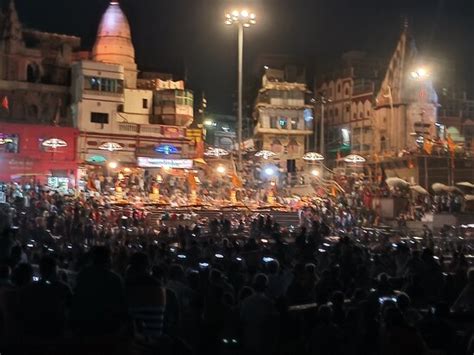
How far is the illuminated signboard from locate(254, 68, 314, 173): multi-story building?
1794 centimetres

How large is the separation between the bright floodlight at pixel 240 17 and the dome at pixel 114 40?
891 inches

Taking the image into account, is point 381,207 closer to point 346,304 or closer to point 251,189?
point 251,189

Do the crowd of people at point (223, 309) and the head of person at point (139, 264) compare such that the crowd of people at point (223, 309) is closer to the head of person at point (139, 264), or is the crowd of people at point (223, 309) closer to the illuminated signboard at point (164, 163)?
the head of person at point (139, 264)

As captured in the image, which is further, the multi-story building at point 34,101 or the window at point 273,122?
the window at point 273,122

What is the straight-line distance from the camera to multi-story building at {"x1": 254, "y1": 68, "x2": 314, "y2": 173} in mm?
68312

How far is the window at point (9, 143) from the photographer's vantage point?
44406 millimetres

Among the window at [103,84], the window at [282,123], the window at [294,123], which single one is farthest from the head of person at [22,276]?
the window at [294,123]

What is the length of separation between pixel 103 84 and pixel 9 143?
11.3 metres

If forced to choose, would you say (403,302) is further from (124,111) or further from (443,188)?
(124,111)

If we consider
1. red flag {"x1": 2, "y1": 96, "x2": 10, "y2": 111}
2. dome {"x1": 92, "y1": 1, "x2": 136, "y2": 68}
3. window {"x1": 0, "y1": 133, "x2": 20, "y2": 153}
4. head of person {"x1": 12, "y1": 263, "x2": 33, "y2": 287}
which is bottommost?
head of person {"x1": 12, "y1": 263, "x2": 33, "y2": 287}

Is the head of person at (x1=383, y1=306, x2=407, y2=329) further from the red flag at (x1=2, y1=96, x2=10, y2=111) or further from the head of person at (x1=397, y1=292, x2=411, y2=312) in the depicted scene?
the red flag at (x1=2, y1=96, x2=10, y2=111)

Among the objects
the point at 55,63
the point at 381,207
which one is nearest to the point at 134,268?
the point at 381,207

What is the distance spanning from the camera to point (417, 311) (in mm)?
8852

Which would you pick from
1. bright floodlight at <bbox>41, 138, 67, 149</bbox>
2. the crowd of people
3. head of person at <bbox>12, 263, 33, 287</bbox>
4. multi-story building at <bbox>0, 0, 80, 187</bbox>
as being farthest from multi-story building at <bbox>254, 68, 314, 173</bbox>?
Answer: head of person at <bbox>12, 263, 33, 287</bbox>
